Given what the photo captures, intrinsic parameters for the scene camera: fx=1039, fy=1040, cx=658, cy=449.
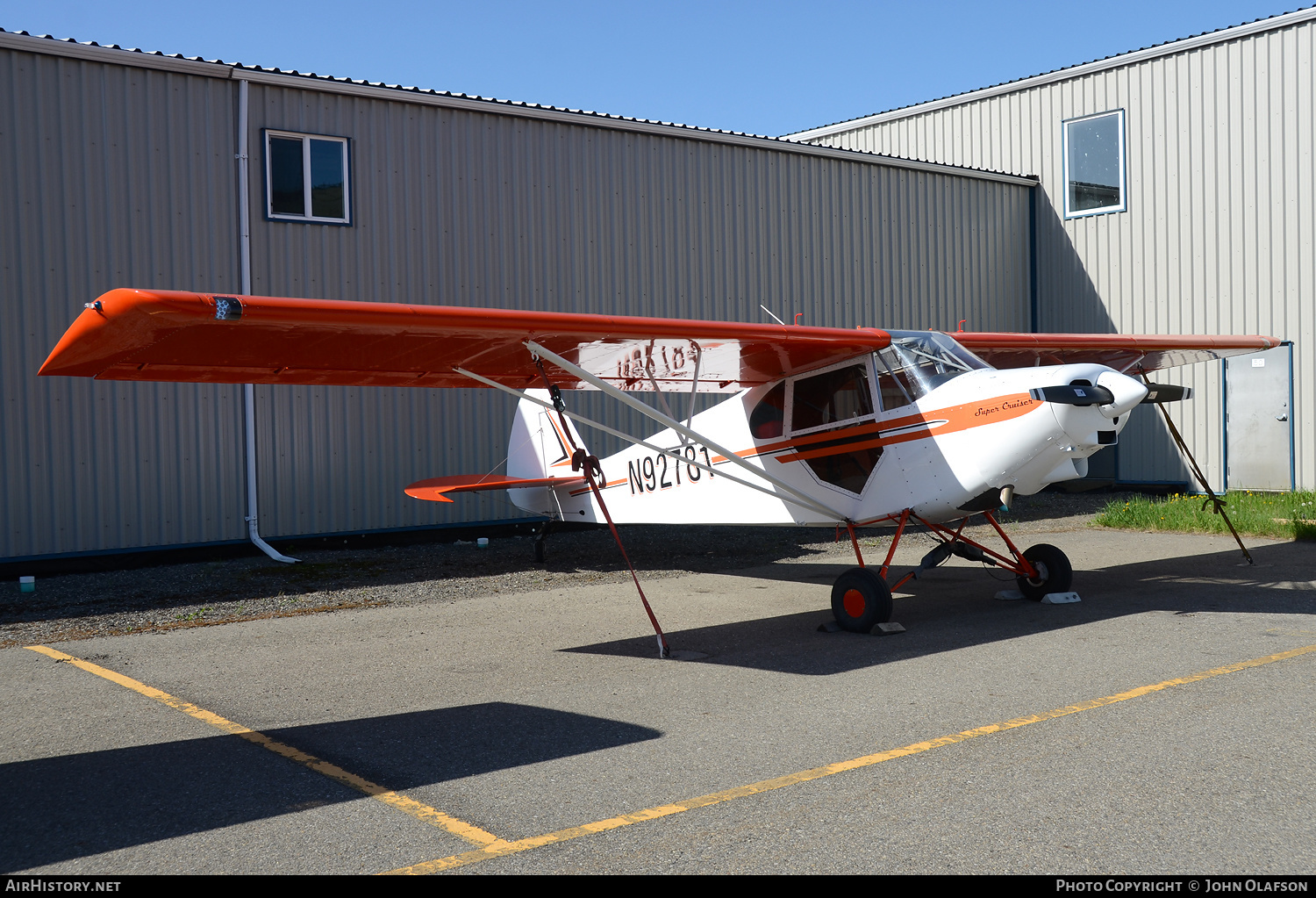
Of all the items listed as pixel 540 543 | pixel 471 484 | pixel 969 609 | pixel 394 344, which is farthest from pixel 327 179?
pixel 969 609

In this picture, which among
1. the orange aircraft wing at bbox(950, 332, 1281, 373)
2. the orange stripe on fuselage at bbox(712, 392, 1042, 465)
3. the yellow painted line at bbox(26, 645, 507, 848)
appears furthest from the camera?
the orange aircraft wing at bbox(950, 332, 1281, 373)

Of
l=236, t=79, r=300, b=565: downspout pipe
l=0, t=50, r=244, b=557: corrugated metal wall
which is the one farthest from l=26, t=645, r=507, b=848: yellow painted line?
l=236, t=79, r=300, b=565: downspout pipe

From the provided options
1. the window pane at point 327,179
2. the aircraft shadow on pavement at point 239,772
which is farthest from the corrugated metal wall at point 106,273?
the aircraft shadow on pavement at point 239,772

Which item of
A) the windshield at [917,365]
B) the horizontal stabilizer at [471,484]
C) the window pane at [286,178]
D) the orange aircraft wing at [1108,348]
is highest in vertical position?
the window pane at [286,178]

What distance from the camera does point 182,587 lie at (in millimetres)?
10141

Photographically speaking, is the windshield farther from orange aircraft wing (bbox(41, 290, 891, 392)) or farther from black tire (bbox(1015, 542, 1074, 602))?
black tire (bbox(1015, 542, 1074, 602))

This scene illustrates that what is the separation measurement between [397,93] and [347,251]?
2037mm

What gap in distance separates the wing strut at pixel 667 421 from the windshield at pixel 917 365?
994mm

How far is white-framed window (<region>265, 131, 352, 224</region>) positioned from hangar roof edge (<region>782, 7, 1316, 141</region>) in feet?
41.7

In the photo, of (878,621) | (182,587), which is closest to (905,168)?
(878,621)

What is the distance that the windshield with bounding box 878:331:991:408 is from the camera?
7.96 m

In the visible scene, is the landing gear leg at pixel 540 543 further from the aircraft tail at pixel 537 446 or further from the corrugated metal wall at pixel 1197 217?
the corrugated metal wall at pixel 1197 217

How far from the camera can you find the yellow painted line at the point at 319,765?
3857 millimetres

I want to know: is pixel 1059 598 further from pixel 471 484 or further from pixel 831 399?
pixel 471 484
